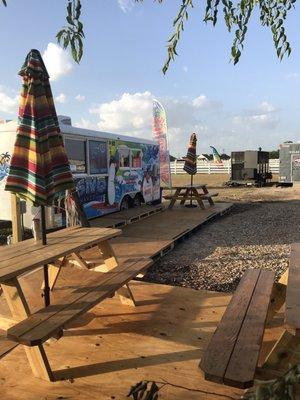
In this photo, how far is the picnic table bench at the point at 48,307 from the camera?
244 centimetres

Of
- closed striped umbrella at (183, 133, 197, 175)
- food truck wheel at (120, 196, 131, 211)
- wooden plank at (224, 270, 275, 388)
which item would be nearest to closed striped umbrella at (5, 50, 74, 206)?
wooden plank at (224, 270, 275, 388)

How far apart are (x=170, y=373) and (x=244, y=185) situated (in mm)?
20986

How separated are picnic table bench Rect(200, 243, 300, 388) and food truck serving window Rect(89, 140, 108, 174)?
578 cm

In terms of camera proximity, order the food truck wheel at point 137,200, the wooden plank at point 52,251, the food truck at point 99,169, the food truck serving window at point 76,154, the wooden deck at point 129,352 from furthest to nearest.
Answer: the food truck wheel at point 137,200 → the food truck serving window at point 76,154 → the food truck at point 99,169 → the wooden plank at point 52,251 → the wooden deck at point 129,352

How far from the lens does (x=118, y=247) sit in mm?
6504

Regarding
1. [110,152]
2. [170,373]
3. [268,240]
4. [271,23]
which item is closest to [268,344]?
[170,373]

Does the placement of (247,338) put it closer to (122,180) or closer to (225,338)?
(225,338)

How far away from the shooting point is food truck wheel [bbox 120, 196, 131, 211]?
396 inches

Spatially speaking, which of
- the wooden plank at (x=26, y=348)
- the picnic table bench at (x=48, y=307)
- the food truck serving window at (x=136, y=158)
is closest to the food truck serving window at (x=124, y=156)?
the food truck serving window at (x=136, y=158)

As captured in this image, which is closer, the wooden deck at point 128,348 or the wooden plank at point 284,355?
the wooden plank at point 284,355

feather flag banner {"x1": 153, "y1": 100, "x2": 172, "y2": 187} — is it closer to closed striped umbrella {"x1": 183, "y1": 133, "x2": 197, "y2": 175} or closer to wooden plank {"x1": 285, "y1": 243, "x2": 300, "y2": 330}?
closed striped umbrella {"x1": 183, "y1": 133, "x2": 197, "y2": 175}

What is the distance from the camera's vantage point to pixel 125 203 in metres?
10.3

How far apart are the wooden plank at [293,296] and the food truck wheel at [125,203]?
6.63 meters

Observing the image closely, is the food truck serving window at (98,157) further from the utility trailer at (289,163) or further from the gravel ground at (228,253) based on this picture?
the utility trailer at (289,163)
